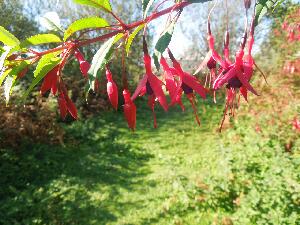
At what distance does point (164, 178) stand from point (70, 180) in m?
1.41

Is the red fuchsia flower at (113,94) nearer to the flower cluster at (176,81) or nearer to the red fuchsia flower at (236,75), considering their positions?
the flower cluster at (176,81)

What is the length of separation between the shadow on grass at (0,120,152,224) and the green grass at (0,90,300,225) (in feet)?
0.04

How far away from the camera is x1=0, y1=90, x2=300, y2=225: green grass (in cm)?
468

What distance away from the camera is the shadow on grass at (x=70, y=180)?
17.1 ft

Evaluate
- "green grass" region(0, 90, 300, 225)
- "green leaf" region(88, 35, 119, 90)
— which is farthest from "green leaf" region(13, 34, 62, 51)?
"green grass" region(0, 90, 300, 225)

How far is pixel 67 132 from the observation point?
867cm

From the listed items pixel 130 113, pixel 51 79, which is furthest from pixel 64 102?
pixel 130 113

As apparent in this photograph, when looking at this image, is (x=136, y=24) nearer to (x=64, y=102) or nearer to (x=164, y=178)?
(x=64, y=102)

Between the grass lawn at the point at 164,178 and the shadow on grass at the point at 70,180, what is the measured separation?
13mm

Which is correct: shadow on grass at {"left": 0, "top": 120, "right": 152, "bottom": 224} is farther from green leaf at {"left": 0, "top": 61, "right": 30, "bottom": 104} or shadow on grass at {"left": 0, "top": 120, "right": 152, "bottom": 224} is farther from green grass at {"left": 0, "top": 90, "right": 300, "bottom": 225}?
green leaf at {"left": 0, "top": 61, "right": 30, "bottom": 104}

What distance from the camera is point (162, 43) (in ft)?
2.37

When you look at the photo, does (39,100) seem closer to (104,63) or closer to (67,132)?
(67,132)

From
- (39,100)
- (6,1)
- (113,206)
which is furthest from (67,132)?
(6,1)

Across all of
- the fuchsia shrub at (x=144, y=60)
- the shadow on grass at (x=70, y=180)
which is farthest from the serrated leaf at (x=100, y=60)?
the shadow on grass at (x=70, y=180)
